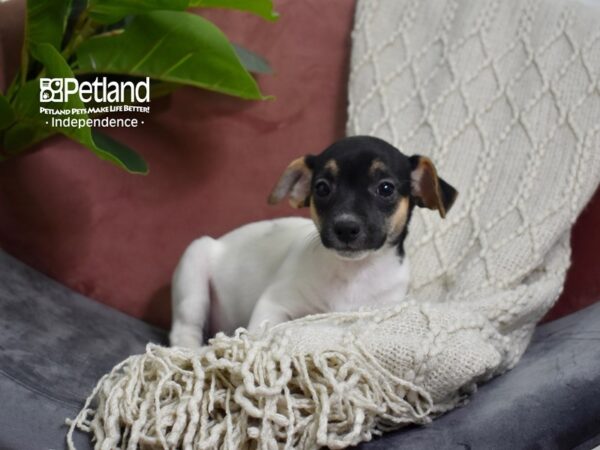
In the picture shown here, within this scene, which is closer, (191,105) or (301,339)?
(301,339)

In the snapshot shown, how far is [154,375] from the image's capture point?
3.83 ft

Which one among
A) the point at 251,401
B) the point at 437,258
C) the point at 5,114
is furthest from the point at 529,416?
the point at 5,114

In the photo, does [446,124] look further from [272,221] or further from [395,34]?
[272,221]

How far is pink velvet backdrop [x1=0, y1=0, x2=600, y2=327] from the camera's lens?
1.71 m

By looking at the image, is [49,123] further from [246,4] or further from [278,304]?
[278,304]

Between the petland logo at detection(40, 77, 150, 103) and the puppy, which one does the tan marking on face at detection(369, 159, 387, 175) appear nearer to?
the puppy

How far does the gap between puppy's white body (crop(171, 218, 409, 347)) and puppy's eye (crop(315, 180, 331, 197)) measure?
0.37ft

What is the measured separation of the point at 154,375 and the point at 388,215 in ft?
1.76

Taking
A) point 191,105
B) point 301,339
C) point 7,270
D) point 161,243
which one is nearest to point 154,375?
point 301,339

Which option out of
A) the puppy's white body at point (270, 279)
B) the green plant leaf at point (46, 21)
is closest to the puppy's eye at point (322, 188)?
the puppy's white body at point (270, 279)

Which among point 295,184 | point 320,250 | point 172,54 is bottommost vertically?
point 320,250

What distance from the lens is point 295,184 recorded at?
5.19 ft

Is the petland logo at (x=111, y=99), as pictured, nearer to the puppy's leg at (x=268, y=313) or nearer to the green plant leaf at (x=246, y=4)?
the green plant leaf at (x=246, y=4)

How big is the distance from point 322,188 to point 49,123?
53 centimetres
